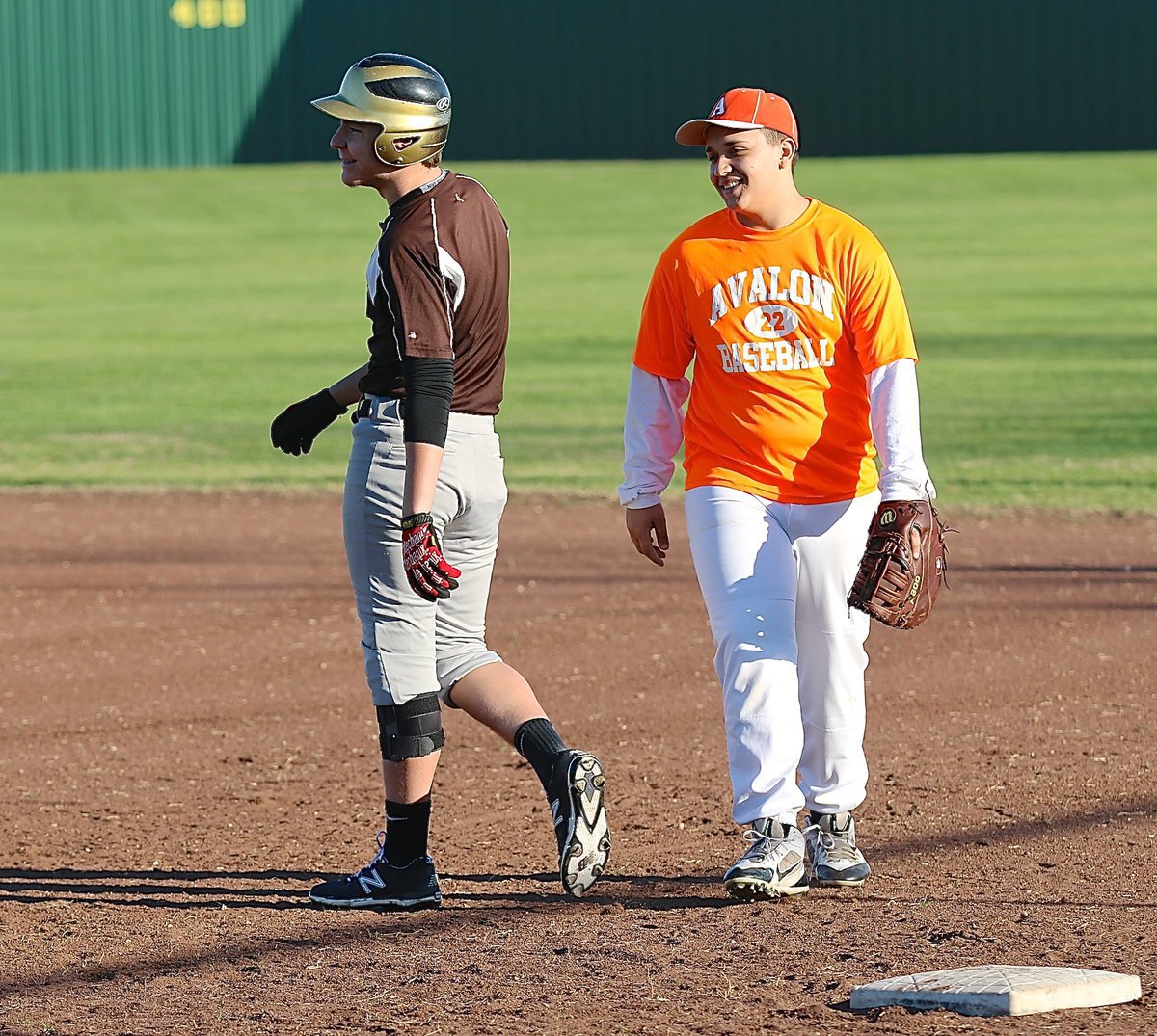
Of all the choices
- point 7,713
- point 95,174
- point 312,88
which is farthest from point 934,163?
point 7,713

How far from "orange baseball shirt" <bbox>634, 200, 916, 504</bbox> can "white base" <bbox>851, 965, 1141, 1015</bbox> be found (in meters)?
1.20

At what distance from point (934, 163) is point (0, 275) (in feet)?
66.6

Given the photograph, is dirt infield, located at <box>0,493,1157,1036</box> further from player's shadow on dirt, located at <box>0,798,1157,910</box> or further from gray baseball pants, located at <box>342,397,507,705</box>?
gray baseball pants, located at <box>342,397,507,705</box>

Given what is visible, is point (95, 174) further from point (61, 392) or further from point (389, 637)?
point (389, 637)

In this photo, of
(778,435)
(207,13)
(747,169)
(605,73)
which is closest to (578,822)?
(778,435)

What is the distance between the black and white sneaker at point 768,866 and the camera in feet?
14.1

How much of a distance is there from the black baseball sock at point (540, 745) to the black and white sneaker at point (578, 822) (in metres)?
0.03

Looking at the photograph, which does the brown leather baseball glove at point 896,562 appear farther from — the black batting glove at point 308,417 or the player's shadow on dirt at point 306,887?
the black batting glove at point 308,417

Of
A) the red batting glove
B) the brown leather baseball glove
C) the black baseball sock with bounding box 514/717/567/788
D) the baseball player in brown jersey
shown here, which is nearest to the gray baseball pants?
the baseball player in brown jersey

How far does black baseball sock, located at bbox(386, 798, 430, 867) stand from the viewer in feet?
14.4

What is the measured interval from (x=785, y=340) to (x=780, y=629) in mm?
658

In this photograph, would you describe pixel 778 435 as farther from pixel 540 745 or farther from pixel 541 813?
pixel 541 813

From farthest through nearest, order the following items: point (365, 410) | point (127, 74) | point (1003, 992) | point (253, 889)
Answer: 1. point (127, 74)
2. point (253, 889)
3. point (365, 410)
4. point (1003, 992)

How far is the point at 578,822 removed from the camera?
14.1 feet
